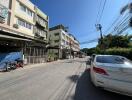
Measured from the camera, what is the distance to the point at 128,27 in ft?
61.7

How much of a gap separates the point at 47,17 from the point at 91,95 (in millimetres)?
33977

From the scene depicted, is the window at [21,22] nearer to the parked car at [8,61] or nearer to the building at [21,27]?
the building at [21,27]

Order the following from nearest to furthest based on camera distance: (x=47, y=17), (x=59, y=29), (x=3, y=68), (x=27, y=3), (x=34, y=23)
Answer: (x=3, y=68)
(x=27, y=3)
(x=34, y=23)
(x=47, y=17)
(x=59, y=29)

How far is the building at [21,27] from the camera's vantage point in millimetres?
17609

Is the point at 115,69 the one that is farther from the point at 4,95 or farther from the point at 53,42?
the point at 53,42

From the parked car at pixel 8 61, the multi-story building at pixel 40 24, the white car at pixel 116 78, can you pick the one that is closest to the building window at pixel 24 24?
the multi-story building at pixel 40 24

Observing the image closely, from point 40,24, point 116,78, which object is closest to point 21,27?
point 40,24

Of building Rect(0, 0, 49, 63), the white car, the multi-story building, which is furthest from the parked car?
the multi-story building

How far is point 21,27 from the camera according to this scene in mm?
23594

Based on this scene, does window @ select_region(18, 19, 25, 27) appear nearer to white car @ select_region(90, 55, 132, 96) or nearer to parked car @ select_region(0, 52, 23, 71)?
parked car @ select_region(0, 52, 23, 71)

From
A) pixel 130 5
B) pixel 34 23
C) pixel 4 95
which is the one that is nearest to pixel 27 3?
pixel 34 23

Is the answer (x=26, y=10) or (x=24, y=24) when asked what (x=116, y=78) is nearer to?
(x=24, y=24)

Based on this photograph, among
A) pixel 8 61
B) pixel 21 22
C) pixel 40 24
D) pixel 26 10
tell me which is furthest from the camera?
pixel 40 24

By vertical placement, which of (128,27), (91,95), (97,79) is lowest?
(91,95)
